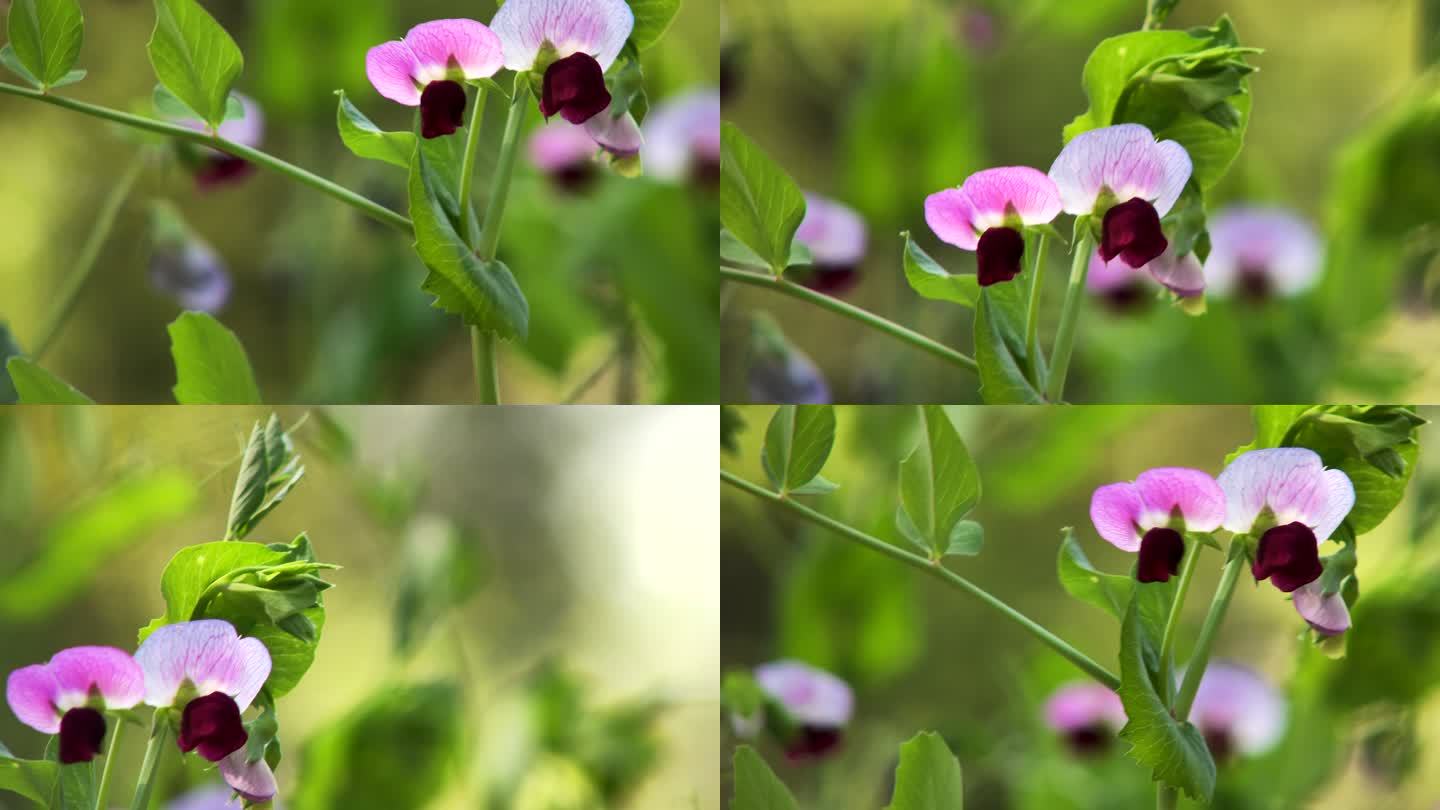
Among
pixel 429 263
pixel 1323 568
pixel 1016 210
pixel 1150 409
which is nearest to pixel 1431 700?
pixel 1150 409

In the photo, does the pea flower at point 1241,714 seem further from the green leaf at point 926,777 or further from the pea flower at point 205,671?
the pea flower at point 205,671

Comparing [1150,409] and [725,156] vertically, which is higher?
[725,156]

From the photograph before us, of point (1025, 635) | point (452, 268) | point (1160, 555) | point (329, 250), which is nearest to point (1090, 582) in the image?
point (1160, 555)

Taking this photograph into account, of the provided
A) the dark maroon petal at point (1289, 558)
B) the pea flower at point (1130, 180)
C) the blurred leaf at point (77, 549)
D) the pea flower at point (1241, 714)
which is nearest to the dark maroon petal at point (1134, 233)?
the pea flower at point (1130, 180)

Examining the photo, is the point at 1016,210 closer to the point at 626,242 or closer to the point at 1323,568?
the point at 1323,568

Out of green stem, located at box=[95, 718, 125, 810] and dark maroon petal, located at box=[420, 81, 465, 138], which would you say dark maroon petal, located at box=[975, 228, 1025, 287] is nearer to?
dark maroon petal, located at box=[420, 81, 465, 138]

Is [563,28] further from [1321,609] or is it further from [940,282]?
[1321,609]
